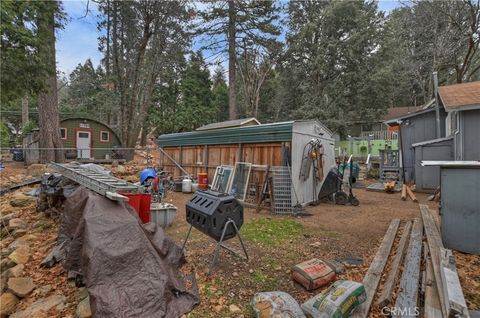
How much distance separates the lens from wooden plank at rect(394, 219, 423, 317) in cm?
229

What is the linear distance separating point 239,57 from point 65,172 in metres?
16.6

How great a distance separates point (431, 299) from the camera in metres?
2.40

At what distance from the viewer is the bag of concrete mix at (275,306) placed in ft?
7.52

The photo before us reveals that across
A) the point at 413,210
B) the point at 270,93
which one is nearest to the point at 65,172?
the point at 413,210

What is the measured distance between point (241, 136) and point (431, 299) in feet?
19.7

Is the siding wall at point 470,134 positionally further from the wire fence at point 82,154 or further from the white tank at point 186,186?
the wire fence at point 82,154

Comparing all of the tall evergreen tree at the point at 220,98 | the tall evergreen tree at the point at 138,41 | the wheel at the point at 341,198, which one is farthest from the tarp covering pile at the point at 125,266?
the tall evergreen tree at the point at 220,98

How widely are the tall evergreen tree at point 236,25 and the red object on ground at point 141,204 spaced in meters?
14.4

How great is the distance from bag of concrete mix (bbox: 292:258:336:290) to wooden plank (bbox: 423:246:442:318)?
89cm

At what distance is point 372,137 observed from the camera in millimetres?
17766

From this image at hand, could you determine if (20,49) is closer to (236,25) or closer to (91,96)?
(236,25)

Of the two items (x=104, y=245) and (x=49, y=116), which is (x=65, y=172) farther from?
(x=49, y=116)

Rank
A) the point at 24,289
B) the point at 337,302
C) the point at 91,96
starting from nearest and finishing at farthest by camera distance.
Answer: the point at 337,302, the point at 24,289, the point at 91,96

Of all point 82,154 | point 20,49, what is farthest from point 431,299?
point 82,154
